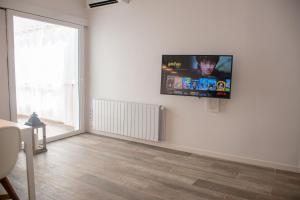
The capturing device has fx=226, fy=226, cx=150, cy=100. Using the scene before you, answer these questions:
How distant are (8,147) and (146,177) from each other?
1.68 meters

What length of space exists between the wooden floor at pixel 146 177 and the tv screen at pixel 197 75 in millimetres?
1061

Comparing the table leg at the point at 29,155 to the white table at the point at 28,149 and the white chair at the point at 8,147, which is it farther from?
the white chair at the point at 8,147

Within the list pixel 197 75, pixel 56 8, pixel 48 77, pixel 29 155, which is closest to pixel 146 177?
pixel 29 155

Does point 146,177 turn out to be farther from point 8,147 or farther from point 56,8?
point 56,8

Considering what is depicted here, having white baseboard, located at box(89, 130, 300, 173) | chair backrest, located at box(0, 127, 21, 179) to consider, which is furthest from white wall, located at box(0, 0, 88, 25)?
white baseboard, located at box(89, 130, 300, 173)

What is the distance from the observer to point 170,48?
385cm

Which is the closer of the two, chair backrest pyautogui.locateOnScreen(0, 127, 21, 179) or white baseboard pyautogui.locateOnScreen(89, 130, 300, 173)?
chair backrest pyautogui.locateOnScreen(0, 127, 21, 179)

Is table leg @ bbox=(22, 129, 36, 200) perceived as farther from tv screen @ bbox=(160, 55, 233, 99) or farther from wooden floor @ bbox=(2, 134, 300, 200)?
tv screen @ bbox=(160, 55, 233, 99)

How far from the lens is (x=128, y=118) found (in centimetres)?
426

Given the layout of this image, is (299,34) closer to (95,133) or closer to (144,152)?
(144,152)

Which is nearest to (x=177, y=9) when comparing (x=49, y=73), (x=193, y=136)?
(x=193, y=136)

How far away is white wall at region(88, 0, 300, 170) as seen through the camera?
10.2 ft

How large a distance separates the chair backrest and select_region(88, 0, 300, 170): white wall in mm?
2578

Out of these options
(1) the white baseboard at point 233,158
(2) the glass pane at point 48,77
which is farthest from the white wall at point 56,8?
(1) the white baseboard at point 233,158
